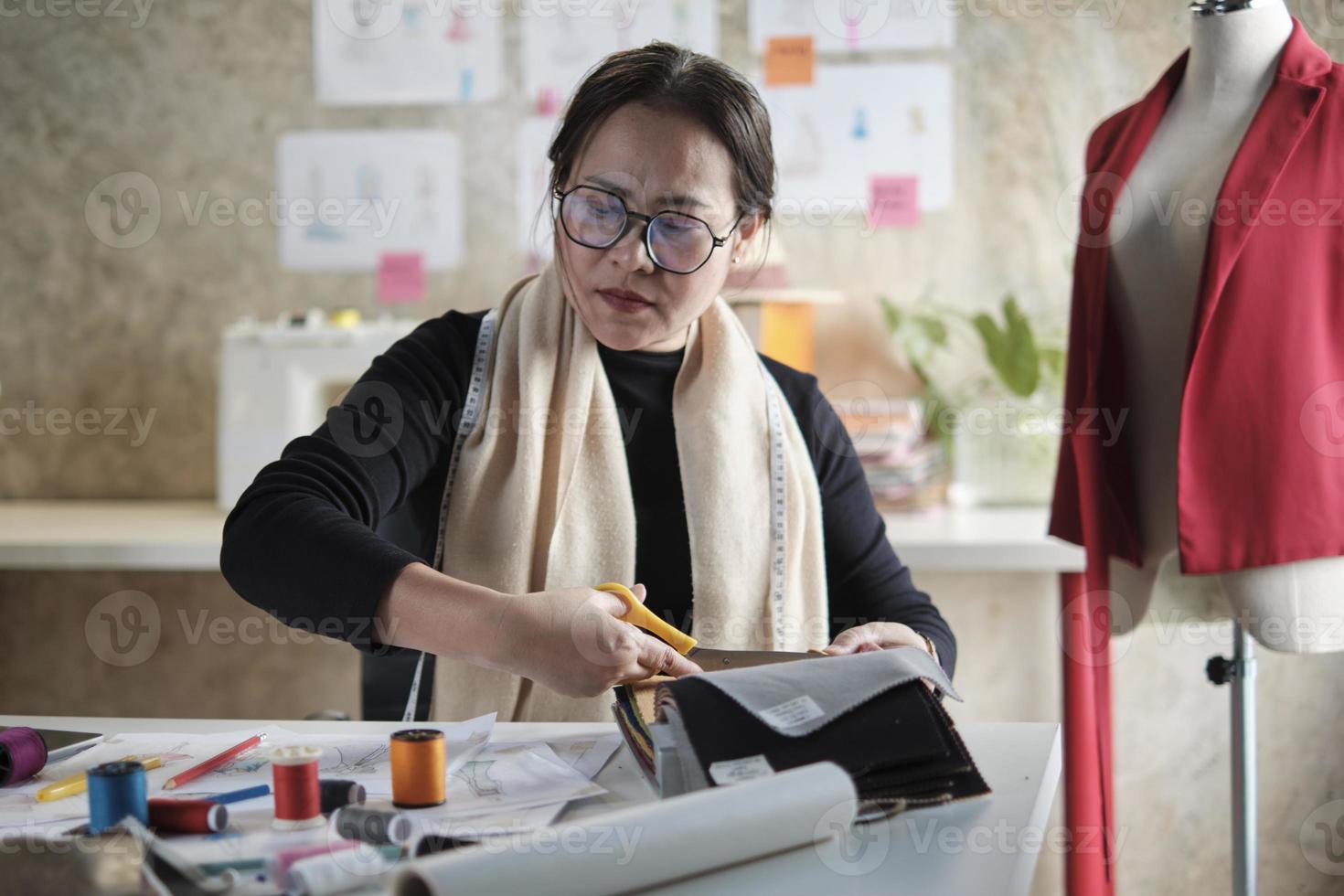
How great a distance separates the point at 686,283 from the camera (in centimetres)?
131

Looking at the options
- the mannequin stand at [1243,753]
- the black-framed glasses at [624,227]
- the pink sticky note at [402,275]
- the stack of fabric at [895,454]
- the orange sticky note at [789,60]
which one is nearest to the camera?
the black-framed glasses at [624,227]

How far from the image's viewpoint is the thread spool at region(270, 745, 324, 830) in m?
0.77

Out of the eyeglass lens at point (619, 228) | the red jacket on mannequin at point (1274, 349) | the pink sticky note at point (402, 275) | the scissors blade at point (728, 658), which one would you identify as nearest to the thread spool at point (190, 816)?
the scissors blade at point (728, 658)

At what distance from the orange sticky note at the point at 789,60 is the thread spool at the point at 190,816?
6.36 feet

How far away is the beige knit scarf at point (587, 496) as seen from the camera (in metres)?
1.33

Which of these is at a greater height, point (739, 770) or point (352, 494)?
point (352, 494)

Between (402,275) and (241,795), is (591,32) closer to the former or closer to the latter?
(402,275)

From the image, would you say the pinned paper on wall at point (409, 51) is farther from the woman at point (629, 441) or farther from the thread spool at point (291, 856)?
the thread spool at point (291, 856)

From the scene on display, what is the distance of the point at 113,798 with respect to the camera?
0.76 meters

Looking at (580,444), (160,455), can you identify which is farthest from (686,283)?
(160,455)

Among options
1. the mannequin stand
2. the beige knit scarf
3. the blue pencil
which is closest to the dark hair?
the beige knit scarf

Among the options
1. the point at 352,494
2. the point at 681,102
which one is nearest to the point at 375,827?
the point at 352,494

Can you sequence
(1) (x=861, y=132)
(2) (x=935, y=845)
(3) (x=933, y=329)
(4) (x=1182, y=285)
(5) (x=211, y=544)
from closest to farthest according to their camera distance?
(2) (x=935, y=845)
(4) (x=1182, y=285)
(5) (x=211, y=544)
(3) (x=933, y=329)
(1) (x=861, y=132)

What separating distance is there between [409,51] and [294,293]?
1.75ft
